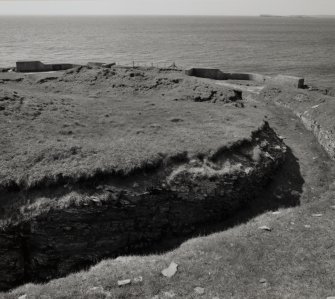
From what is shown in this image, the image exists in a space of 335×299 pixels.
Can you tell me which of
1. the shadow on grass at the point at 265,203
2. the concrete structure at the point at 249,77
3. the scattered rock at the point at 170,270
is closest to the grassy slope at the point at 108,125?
the shadow on grass at the point at 265,203

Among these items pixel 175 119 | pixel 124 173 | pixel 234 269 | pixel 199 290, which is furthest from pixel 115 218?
pixel 175 119

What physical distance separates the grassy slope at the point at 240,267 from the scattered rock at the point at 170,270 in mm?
184

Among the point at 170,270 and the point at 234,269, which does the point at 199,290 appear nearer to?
the point at 170,270

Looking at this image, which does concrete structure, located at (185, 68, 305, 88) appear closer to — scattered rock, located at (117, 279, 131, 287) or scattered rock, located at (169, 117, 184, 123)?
scattered rock, located at (169, 117, 184, 123)

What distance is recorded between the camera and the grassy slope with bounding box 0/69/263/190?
17312 mm

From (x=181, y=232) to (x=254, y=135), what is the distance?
29.5ft

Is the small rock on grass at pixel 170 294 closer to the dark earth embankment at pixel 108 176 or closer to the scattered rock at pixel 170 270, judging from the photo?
the scattered rock at pixel 170 270

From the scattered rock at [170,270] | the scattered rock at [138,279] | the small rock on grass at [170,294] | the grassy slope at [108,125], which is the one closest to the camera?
the small rock on grass at [170,294]

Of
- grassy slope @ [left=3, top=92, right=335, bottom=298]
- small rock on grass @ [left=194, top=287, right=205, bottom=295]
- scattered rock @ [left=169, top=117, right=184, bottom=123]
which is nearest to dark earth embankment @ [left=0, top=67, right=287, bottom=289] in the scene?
scattered rock @ [left=169, top=117, right=184, bottom=123]

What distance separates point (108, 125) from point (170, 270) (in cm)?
1108

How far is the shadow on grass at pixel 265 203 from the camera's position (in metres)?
16.5

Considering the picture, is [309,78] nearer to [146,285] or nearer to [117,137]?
[117,137]

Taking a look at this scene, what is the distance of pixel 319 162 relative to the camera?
2456cm

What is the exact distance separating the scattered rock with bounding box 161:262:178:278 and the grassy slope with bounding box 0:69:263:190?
197 inches
